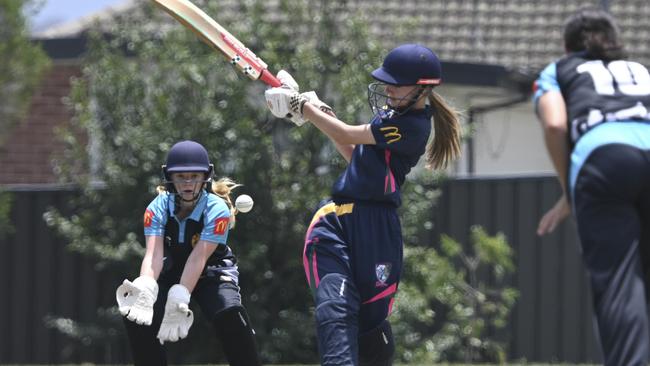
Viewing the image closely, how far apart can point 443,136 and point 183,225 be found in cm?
147

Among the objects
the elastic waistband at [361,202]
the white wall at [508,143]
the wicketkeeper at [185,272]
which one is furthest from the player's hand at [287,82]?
the white wall at [508,143]

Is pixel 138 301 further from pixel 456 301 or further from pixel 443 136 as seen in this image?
pixel 456 301

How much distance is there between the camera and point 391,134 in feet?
20.2

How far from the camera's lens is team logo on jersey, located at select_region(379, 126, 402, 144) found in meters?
6.14

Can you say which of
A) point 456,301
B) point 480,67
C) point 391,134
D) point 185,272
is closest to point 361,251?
point 391,134

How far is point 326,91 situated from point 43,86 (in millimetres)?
4281

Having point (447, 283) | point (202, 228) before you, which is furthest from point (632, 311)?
point (447, 283)

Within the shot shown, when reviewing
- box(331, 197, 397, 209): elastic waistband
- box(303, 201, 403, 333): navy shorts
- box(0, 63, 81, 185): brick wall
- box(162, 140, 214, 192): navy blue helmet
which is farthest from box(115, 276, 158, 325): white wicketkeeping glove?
box(0, 63, 81, 185): brick wall

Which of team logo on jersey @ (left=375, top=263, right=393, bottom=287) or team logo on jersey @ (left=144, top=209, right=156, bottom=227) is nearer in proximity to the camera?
team logo on jersey @ (left=375, top=263, right=393, bottom=287)

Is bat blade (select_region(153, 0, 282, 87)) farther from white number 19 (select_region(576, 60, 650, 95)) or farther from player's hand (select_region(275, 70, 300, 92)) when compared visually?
white number 19 (select_region(576, 60, 650, 95))

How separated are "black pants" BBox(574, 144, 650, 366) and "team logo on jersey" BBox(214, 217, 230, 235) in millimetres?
2282

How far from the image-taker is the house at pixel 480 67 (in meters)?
14.1

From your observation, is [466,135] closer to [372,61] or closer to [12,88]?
[372,61]

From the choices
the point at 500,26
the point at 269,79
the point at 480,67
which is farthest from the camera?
the point at 500,26
